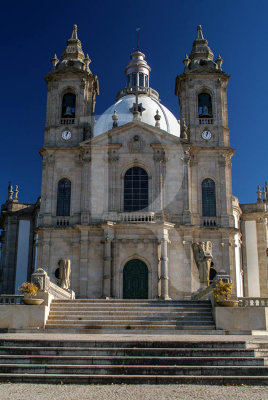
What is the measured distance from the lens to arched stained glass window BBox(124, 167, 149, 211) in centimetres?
3027

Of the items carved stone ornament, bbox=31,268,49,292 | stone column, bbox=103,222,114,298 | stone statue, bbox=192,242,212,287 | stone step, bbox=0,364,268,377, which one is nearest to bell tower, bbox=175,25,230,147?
stone column, bbox=103,222,114,298

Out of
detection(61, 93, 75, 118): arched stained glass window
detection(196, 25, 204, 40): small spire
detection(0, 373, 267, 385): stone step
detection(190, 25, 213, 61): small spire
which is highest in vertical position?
detection(196, 25, 204, 40): small spire

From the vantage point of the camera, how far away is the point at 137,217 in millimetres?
29312

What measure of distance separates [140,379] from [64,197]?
2158cm

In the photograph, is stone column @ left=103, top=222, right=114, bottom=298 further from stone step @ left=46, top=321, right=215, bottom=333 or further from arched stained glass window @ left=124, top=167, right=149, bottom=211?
stone step @ left=46, top=321, right=215, bottom=333

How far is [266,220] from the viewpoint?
118ft

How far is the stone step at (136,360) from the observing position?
11.0 meters

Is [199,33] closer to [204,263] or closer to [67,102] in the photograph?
[67,102]

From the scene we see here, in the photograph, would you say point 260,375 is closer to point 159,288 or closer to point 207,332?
point 207,332

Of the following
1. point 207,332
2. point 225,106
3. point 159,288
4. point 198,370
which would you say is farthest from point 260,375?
point 225,106

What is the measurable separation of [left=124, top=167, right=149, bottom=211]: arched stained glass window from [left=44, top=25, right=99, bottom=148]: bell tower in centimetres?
412

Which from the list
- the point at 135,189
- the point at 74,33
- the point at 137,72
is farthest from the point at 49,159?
the point at 137,72

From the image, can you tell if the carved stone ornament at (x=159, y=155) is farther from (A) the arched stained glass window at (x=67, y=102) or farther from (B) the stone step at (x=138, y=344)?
(B) the stone step at (x=138, y=344)

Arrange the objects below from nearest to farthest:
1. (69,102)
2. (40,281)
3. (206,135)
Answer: (40,281)
(206,135)
(69,102)
